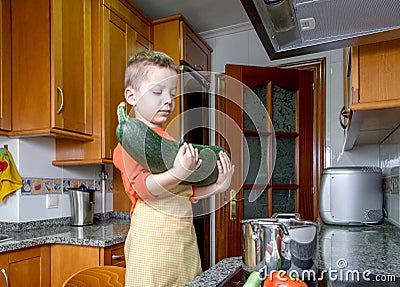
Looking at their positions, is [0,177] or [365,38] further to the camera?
[0,177]

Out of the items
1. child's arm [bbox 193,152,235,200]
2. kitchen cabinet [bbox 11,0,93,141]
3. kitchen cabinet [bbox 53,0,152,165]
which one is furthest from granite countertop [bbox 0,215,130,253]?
child's arm [bbox 193,152,235,200]

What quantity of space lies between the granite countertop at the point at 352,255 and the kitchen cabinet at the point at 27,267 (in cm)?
90

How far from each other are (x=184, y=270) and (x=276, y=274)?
14.9 inches

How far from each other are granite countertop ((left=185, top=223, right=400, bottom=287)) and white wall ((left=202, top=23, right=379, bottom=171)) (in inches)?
34.0

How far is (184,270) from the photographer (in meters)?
0.88

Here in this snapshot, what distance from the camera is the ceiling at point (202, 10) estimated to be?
2.43m

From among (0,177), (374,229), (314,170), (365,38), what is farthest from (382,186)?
(0,177)

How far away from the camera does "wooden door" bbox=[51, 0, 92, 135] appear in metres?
1.68

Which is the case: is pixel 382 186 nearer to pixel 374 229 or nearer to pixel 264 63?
pixel 374 229

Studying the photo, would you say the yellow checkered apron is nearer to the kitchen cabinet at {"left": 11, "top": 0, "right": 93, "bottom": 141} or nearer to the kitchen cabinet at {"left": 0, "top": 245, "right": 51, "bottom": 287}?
the kitchen cabinet at {"left": 0, "top": 245, "right": 51, "bottom": 287}

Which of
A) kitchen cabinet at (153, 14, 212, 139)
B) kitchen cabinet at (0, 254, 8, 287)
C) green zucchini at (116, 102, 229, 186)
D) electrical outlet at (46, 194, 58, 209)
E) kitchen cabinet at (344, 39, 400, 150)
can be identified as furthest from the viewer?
kitchen cabinet at (153, 14, 212, 139)

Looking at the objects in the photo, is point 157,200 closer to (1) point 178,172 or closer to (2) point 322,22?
(1) point 178,172

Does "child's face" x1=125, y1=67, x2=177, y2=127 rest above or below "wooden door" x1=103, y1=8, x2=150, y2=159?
below

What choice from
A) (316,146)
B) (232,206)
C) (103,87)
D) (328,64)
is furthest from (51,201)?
(328,64)
